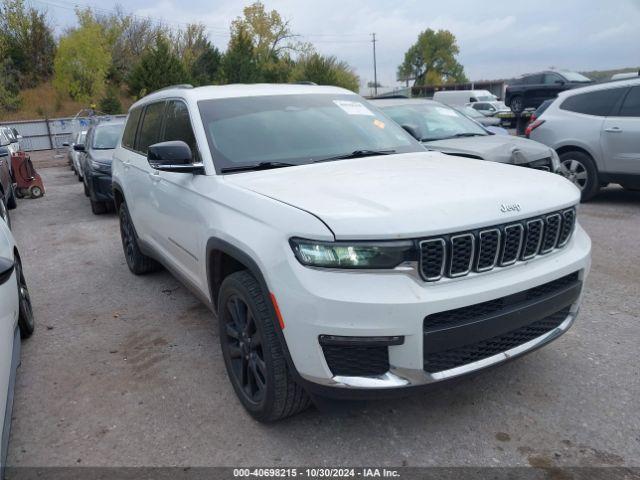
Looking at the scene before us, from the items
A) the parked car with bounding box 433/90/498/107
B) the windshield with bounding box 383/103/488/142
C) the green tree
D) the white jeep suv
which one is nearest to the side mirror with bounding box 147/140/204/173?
the white jeep suv

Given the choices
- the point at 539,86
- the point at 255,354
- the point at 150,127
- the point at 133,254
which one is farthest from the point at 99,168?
the point at 539,86

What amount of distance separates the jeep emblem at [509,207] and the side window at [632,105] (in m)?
6.15

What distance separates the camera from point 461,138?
734 cm

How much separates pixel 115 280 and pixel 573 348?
4.39 metres

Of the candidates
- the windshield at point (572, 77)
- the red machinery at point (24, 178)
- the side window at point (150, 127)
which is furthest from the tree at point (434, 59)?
A: the side window at point (150, 127)

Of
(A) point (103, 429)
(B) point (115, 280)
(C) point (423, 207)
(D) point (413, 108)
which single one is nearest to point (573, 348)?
(C) point (423, 207)

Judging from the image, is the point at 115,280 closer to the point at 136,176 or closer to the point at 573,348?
the point at 136,176

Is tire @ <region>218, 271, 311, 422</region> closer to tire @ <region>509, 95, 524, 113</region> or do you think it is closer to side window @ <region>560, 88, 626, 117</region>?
side window @ <region>560, 88, 626, 117</region>

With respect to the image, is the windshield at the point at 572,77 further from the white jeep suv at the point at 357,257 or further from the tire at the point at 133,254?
the white jeep suv at the point at 357,257

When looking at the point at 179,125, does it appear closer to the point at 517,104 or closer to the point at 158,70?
the point at 517,104

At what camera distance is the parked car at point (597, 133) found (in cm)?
752

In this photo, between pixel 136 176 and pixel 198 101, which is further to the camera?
pixel 136 176

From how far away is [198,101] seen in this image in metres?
3.79

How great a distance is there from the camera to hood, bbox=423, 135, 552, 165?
6.40 m
